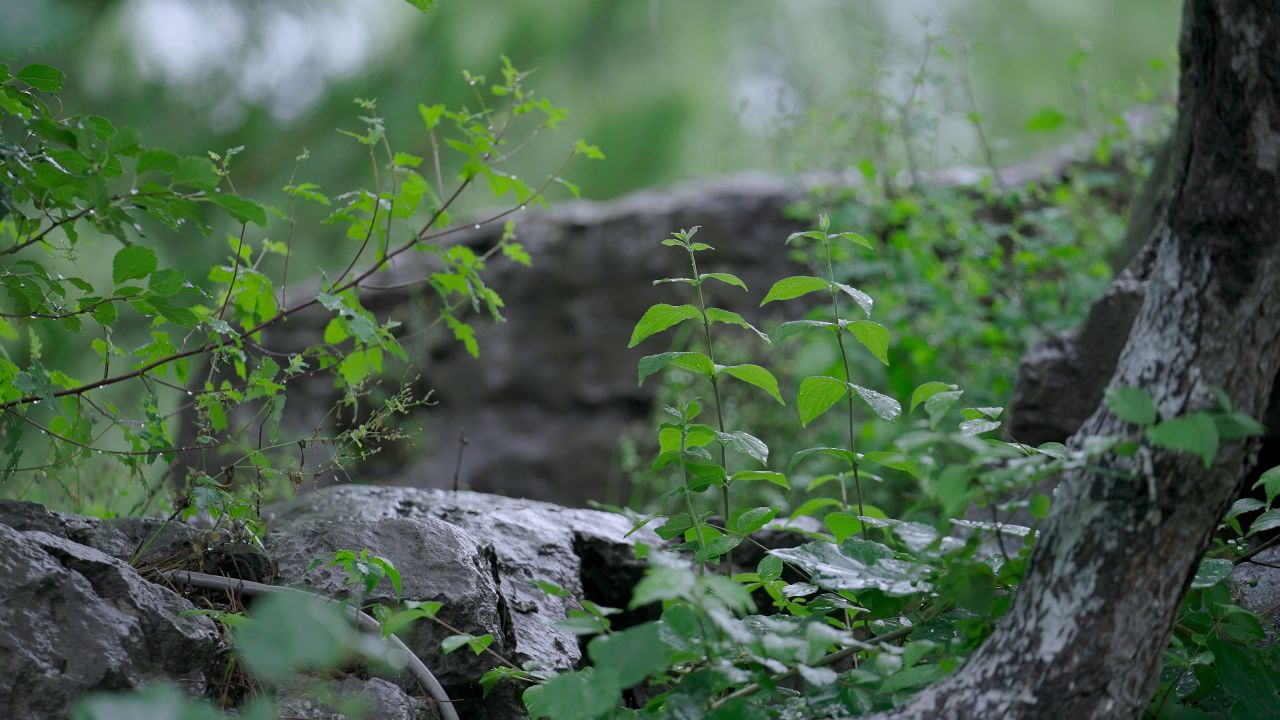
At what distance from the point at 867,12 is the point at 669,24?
9.02 ft

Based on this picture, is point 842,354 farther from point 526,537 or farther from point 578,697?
point 526,537

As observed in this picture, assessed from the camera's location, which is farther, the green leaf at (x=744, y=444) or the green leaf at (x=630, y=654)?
the green leaf at (x=744, y=444)

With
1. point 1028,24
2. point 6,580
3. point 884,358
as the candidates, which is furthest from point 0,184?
point 1028,24

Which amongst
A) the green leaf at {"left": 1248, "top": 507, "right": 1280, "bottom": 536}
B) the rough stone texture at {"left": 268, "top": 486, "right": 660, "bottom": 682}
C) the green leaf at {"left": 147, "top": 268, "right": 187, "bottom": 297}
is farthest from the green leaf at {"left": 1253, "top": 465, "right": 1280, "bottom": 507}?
the green leaf at {"left": 147, "top": 268, "right": 187, "bottom": 297}

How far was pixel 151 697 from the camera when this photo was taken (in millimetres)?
897

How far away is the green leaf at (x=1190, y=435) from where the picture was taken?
1070 mm

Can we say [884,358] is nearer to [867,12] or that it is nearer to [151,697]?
[151,697]

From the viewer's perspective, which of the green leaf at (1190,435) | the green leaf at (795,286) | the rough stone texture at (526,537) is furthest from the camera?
the rough stone texture at (526,537)

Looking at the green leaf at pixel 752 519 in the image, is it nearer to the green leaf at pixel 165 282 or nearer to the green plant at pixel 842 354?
the green plant at pixel 842 354

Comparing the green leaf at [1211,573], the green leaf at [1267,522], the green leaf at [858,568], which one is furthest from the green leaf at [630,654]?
the green leaf at [1267,522]

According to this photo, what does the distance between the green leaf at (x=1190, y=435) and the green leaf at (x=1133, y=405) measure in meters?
0.03

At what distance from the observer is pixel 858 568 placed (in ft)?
4.72

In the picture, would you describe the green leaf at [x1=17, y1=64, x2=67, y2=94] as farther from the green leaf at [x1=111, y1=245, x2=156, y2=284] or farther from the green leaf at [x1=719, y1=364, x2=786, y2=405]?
the green leaf at [x1=719, y1=364, x2=786, y2=405]

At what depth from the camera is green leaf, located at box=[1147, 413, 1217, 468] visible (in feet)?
3.51
